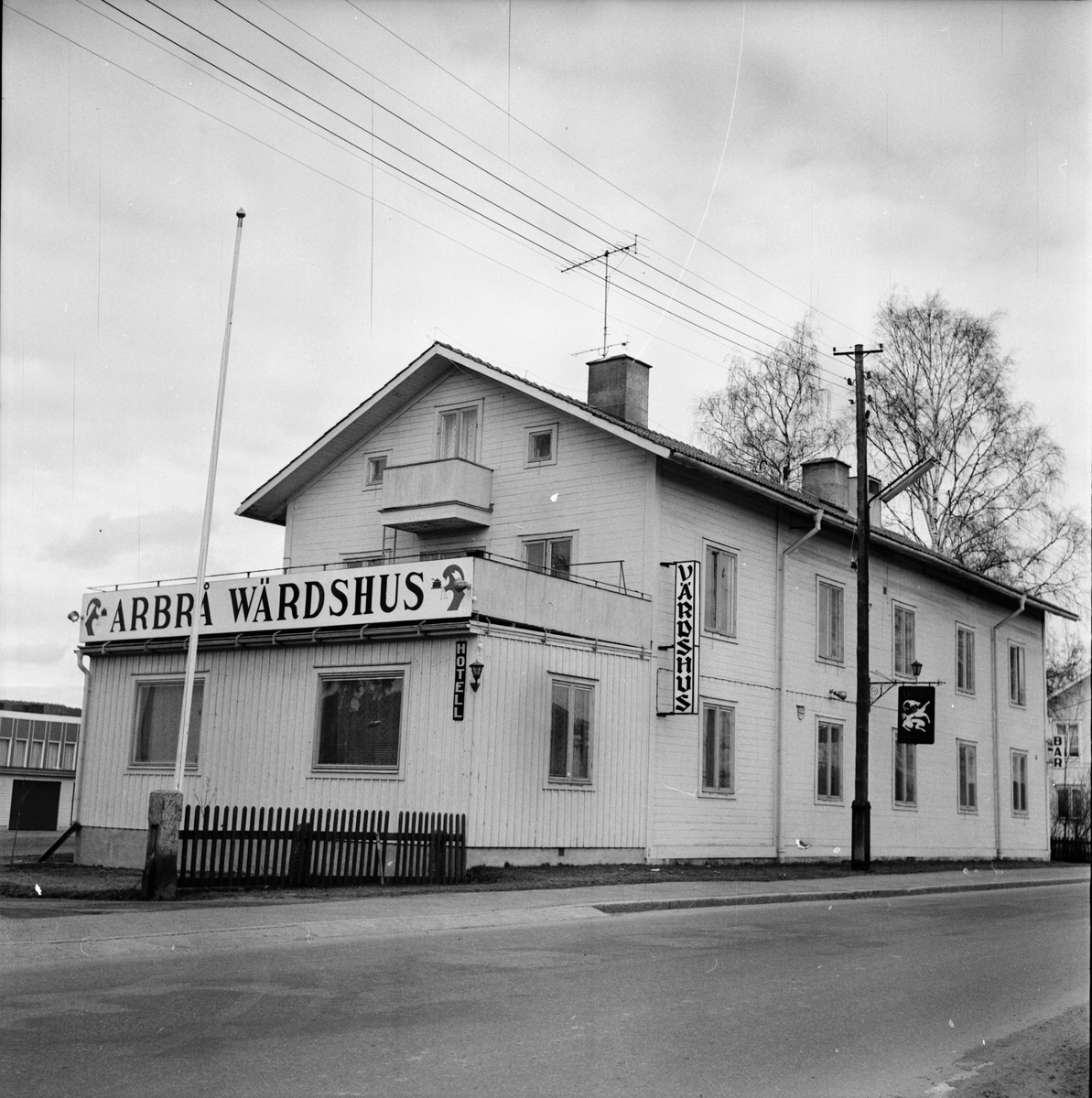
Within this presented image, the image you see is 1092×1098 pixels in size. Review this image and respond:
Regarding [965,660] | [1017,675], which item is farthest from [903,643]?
[1017,675]

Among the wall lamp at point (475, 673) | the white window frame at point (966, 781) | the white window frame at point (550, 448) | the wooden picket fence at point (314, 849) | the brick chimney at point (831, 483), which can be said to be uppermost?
the brick chimney at point (831, 483)

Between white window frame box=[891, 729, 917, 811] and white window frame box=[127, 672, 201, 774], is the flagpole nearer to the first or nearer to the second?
white window frame box=[127, 672, 201, 774]

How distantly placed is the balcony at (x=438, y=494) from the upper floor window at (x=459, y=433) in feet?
3.31

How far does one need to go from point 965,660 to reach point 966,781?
3.31 metres

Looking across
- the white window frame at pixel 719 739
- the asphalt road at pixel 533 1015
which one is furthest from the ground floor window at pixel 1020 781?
the asphalt road at pixel 533 1015

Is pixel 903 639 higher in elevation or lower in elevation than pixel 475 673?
higher

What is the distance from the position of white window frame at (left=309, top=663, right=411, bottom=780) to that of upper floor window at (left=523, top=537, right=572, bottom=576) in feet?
17.1

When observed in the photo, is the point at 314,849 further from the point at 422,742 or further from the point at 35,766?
the point at 35,766

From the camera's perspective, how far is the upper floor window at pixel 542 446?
26906 mm

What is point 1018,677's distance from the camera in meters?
39.8

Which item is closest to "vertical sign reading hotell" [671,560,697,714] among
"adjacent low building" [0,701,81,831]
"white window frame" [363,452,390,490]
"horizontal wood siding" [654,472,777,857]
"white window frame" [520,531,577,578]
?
"horizontal wood siding" [654,472,777,857]

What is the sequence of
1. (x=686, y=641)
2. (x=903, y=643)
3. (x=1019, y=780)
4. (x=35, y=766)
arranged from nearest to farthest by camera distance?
(x=686, y=641) → (x=903, y=643) → (x=1019, y=780) → (x=35, y=766)

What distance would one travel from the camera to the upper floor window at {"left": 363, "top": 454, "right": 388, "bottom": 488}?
1163 inches

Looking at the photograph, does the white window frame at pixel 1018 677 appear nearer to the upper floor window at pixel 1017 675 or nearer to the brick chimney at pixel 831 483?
the upper floor window at pixel 1017 675
